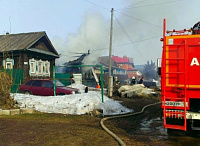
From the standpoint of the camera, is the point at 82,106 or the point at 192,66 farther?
the point at 82,106

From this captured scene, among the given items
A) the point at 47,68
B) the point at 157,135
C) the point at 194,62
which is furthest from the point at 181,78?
the point at 47,68

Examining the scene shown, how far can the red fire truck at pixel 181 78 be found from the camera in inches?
229

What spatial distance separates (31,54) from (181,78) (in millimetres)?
20994

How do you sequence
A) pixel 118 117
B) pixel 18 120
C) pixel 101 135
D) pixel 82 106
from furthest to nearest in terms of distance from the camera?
pixel 82 106 → pixel 118 117 → pixel 18 120 → pixel 101 135

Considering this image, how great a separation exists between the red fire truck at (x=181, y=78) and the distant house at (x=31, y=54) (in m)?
19.0

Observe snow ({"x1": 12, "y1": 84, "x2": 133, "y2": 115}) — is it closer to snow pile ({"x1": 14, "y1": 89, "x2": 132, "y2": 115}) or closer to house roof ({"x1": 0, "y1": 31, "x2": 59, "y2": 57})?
snow pile ({"x1": 14, "y1": 89, "x2": 132, "y2": 115})

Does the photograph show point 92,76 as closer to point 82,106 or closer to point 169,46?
point 82,106

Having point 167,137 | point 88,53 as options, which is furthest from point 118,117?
point 88,53

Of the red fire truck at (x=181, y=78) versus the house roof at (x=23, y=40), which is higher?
the house roof at (x=23, y=40)

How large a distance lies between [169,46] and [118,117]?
15.4ft

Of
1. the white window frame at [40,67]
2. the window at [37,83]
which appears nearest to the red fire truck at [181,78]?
the window at [37,83]

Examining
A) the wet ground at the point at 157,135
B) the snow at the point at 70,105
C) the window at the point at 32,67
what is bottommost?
the wet ground at the point at 157,135

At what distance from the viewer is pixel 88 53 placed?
39688mm

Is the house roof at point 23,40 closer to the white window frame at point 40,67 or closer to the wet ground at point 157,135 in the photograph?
the white window frame at point 40,67
